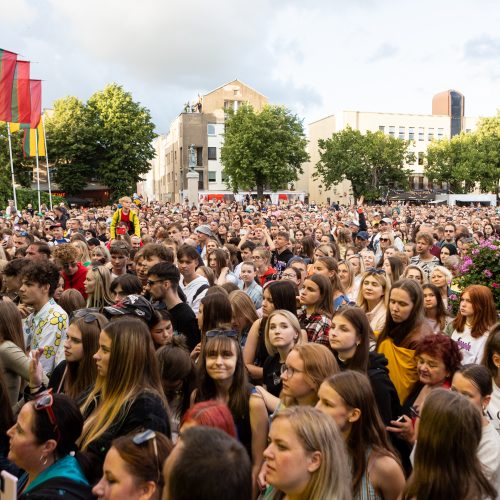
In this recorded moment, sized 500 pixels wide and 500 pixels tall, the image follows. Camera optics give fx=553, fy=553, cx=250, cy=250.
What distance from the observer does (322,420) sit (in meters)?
2.48

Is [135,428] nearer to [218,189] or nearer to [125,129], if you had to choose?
[125,129]

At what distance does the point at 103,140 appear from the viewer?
52.0 m

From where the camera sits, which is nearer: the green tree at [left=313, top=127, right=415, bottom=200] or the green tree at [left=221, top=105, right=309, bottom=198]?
the green tree at [left=221, top=105, right=309, bottom=198]

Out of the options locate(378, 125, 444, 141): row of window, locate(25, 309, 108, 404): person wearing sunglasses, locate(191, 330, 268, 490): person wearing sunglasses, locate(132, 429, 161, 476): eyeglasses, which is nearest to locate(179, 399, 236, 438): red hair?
locate(132, 429, 161, 476): eyeglasses

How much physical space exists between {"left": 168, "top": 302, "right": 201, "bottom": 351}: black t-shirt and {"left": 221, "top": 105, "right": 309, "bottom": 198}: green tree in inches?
2011

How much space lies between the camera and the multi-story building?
237 ft

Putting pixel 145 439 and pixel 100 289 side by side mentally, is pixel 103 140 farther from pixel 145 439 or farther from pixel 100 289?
pixel 145 439

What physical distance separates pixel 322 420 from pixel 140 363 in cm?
124

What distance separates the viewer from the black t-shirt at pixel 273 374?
424 cm

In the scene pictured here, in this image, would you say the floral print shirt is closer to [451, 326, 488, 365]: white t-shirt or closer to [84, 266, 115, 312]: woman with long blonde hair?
[84, 266, 115, 312]: woman with long blonde hair

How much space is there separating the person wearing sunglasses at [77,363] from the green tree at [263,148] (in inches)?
2056

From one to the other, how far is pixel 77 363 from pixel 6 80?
17.3 m

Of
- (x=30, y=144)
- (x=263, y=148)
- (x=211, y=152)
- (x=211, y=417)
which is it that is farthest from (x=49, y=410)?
(x=211, y=152)

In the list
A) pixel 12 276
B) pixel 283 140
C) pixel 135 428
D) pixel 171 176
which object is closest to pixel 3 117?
pixel 12 276
